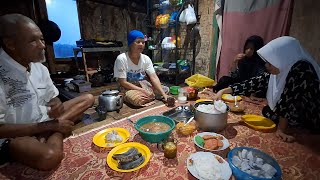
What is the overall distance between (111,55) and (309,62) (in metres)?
4.69

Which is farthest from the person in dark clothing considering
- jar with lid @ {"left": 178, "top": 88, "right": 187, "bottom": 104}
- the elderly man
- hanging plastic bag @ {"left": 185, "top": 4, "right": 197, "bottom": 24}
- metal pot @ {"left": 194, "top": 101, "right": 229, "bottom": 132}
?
the elderly man

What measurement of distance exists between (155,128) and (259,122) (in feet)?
3.49

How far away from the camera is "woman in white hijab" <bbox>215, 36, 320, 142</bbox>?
143 centimetres

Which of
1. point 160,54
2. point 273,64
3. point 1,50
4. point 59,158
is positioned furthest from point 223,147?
point 160,54

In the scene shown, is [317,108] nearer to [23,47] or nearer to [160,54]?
[23,47]

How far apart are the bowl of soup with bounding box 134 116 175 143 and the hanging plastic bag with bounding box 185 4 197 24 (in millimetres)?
3036

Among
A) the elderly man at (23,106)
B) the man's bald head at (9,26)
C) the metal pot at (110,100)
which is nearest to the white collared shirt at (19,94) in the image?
the elderly man at (23,106)

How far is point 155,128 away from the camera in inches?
59.3

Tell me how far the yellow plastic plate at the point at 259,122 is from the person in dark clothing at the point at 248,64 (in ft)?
4.09

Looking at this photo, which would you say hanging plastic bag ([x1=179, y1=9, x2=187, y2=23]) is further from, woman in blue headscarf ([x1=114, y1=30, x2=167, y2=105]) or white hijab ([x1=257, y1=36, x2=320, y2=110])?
white hijab ([x1=257, y1=36, x2=320, y2=110])

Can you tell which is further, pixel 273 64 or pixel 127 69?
pixel 127 69

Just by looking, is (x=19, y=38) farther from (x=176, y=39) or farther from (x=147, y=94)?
(x=176, y=39)

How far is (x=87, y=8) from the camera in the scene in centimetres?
448

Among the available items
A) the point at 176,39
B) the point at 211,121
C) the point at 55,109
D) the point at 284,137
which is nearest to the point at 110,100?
the point at 55,109
